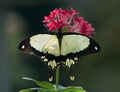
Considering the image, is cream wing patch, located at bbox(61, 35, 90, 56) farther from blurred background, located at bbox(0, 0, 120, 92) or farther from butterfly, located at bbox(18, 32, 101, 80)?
blurred background, located at bbox(0, 0, 120, 92)

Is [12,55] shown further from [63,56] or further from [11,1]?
[63,56]

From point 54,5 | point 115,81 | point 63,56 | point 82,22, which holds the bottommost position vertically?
point 63,56

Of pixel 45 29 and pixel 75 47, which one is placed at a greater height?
pixel 45 29

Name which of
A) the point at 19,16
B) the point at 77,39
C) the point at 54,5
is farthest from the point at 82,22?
the point at 19,16

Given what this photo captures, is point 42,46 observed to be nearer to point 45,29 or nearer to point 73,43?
point 73,43

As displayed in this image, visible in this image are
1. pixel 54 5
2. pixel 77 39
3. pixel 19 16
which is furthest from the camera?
pixel 19 16

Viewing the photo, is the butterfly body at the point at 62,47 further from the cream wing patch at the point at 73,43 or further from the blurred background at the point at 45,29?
the blurred background at the point at 45,29

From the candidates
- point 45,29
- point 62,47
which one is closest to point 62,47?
point 62,47
